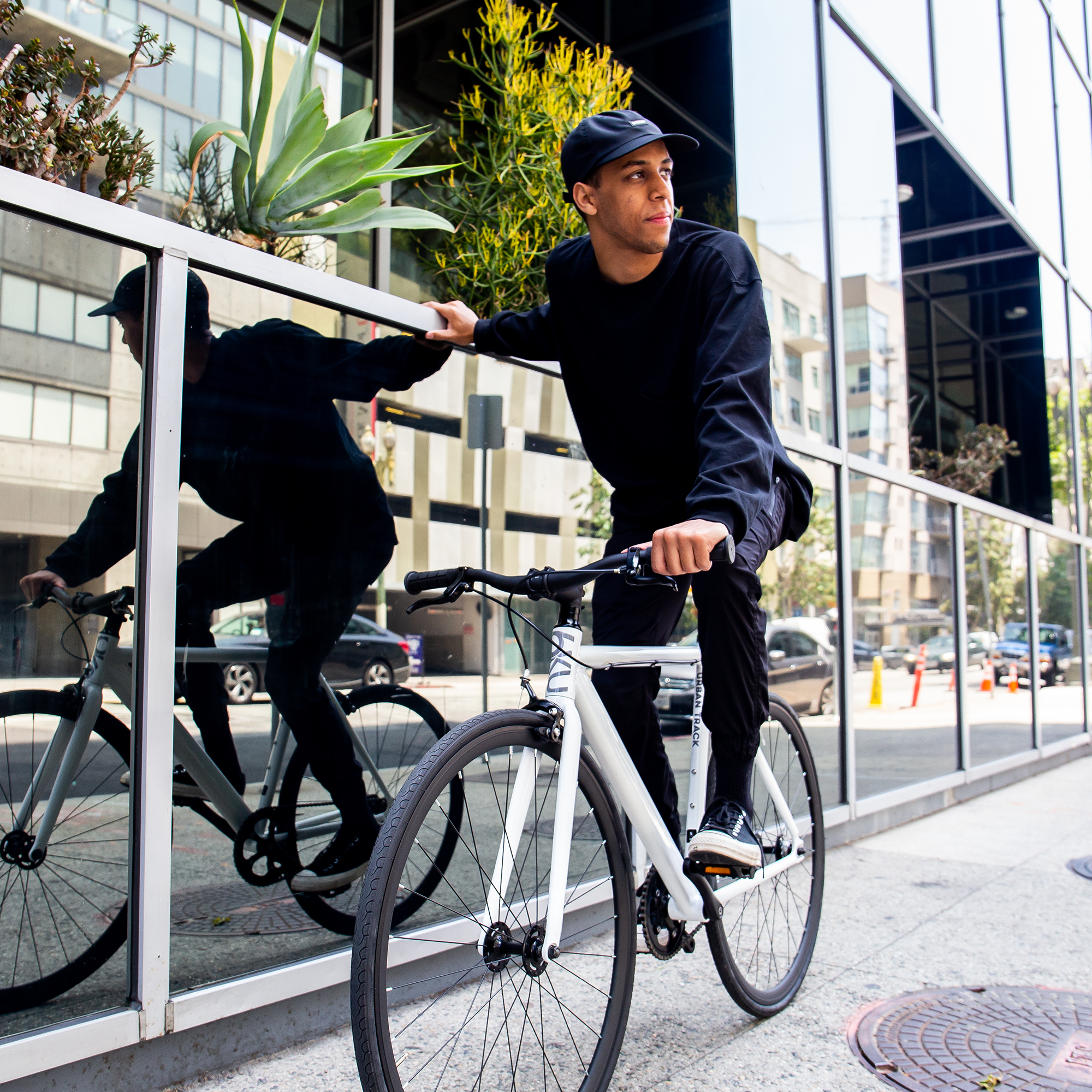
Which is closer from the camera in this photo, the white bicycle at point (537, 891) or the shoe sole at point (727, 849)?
the white bicycle at point (537, 891)

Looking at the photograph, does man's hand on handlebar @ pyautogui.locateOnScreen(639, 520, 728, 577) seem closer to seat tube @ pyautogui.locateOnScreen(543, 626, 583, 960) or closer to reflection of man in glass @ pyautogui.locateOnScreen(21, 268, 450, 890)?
seat tube @ pyautogui.locateOnScreen(543, 626, 583, 960)

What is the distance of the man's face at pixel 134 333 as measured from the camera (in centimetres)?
219

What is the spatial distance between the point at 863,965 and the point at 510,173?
2.97 meters

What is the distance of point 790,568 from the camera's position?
4.95m

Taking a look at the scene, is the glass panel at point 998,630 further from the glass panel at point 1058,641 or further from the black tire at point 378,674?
the black tire at point 378,674

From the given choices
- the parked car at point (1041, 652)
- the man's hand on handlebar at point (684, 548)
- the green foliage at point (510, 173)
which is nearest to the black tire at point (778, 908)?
the man's hand on handlebar at point (684, 548)

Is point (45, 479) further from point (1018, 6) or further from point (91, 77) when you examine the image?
point (1018, 6)

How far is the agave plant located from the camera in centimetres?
262

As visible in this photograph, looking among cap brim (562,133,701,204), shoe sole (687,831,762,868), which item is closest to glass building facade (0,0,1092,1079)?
shoe sole (687,831,762,868)

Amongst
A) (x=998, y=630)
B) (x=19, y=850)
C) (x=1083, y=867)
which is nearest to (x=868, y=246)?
(x=998, y=630)

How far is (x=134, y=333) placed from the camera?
7.24 feet

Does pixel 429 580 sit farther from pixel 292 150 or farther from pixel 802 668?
pixel 802 668

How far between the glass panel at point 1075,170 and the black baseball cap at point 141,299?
10429 mm

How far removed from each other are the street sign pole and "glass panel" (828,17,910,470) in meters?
2.83
